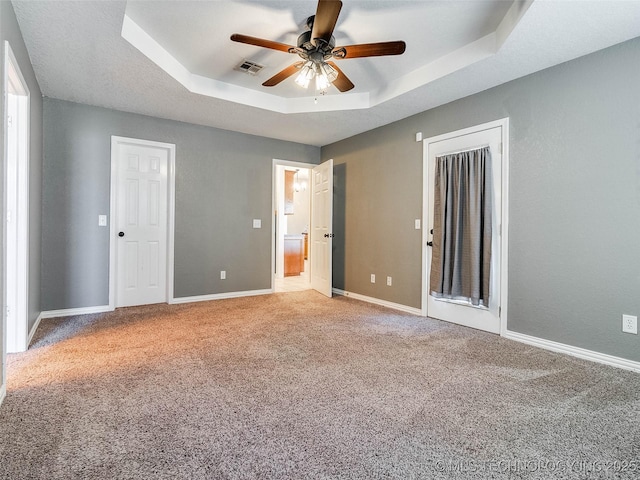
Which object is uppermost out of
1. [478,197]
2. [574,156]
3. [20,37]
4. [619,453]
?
[20,37]

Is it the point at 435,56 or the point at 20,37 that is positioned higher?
the point at 435,56

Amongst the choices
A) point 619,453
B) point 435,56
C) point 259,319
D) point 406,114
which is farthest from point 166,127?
point 619,453

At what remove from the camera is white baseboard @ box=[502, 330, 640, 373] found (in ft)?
8.04

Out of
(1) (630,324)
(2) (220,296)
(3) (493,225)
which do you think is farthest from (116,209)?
(1) (630,324)

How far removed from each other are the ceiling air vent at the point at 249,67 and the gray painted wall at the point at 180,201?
1.53 m

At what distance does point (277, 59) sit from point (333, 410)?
2991 mm

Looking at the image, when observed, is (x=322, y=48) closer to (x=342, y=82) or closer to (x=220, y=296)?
(x=342, y=82)

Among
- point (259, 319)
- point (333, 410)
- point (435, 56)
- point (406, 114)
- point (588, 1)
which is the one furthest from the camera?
point (406, 114)

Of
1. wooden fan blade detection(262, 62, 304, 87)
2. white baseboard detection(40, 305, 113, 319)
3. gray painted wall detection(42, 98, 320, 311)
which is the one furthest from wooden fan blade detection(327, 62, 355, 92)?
white baseboard detection(40, 305, 113, 319)

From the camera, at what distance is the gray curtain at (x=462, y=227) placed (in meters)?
3.32

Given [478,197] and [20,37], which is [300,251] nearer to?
[478,197]

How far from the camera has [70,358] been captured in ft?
8.27

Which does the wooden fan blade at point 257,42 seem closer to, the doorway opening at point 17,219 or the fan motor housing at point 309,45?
the fan motor housing at point 309,45

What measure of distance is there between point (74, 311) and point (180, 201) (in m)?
1.76
